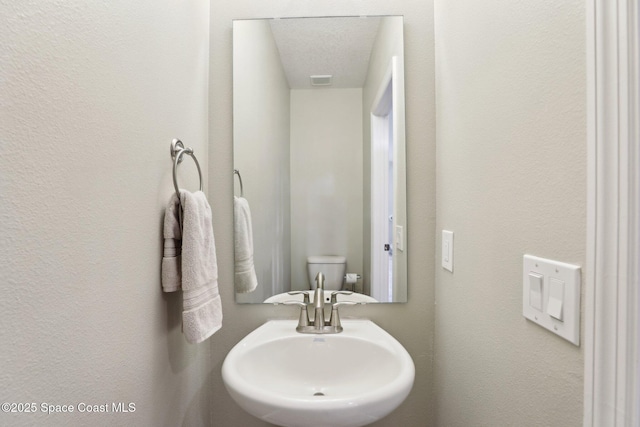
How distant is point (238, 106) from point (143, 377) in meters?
0.88

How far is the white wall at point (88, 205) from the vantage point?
18.1 inches

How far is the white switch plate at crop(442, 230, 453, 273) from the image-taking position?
3.42ft

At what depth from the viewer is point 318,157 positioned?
1235 millimetres

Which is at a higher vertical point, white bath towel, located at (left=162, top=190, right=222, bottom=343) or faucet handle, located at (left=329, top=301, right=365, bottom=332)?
white bath towel, located at (left=162, top=190, right=222, bottom=343)

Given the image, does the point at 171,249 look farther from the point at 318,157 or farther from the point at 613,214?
the point at 613,214

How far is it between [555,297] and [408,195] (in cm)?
67

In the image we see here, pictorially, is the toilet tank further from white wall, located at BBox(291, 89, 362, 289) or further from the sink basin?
the sink basin

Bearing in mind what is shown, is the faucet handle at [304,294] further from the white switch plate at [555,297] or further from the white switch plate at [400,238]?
the white switch plate at [555,297]

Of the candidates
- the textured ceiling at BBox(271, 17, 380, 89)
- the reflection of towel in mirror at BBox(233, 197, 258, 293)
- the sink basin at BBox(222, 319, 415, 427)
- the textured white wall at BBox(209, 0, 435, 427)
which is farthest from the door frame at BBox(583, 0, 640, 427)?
the reflection of towel in mirror at BBox(233, 197, 258, 293)

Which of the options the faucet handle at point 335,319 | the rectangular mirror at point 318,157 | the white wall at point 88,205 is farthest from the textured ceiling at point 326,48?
the faucet handle at point 335,319

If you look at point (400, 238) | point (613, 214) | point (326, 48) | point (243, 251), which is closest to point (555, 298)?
point (613, 214)

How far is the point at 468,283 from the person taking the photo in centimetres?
92

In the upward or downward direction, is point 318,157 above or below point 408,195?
above

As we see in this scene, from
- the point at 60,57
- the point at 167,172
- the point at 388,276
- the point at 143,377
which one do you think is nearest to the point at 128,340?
the point at 143,377
